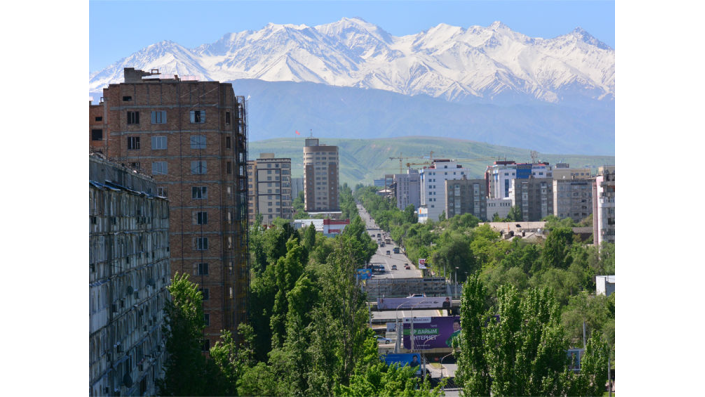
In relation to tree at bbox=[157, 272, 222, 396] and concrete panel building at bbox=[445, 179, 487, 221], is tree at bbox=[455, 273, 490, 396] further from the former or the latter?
concrete panel building at bbox=[445, 179, 487, 221]

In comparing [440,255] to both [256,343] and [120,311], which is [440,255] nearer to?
[256,343]

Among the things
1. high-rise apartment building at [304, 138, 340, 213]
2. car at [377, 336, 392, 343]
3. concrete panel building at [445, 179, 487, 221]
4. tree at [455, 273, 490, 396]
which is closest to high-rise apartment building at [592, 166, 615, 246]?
car at [377, 336, 392, 343]

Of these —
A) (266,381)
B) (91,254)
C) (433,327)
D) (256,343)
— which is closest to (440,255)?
(433,327)

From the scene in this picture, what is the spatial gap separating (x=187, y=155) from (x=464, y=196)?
10990 cm

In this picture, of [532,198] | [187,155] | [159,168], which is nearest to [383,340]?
[187,155]

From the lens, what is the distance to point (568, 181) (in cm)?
11850

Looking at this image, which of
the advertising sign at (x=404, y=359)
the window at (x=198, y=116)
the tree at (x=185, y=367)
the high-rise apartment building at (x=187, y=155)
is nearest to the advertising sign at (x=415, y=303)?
the advertising sign at (x=404, y=359)

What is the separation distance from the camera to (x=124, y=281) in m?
18.6

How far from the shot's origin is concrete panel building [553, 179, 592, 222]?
387 ft

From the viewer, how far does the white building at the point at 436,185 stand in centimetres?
15250

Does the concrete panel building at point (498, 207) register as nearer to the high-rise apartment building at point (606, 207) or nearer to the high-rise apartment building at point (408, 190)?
the high-rise apartment building at point (408, 190)

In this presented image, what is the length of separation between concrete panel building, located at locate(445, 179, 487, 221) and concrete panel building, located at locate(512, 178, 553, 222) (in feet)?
23.2

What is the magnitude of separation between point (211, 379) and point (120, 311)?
404 cm

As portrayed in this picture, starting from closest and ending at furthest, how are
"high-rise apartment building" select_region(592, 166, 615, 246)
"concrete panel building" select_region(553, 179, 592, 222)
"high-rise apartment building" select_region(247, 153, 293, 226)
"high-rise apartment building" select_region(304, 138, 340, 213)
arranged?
1. "high-rise apartment building" select_region(592, 166, 615, 246)
2. "concrete panel building" select_region(553, 179, 592, 222)
3. "high-rise apartment building" select_region(247, 153, 293, 226)
4. "high-rise apartment building" select_region(304, 138, 340, 213)
